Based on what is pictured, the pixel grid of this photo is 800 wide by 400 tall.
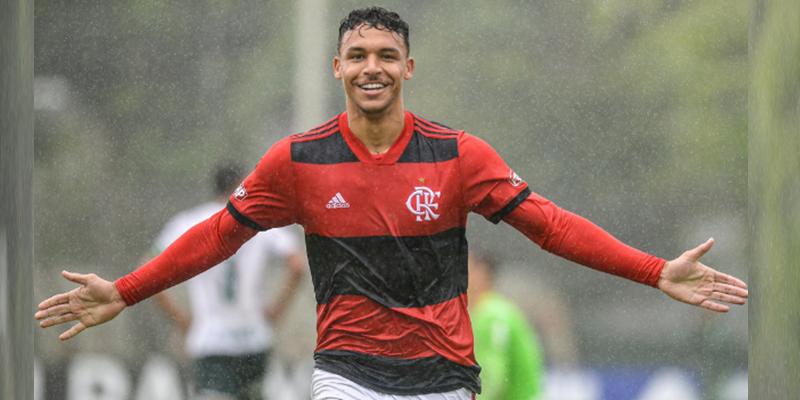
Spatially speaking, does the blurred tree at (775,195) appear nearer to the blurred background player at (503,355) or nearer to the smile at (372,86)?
the blurred background player at (503,355)

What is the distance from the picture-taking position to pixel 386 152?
224 inches

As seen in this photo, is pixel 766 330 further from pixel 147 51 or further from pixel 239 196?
pixel 147 51

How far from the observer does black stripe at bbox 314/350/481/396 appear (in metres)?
5.56

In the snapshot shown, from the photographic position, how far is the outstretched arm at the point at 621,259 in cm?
573

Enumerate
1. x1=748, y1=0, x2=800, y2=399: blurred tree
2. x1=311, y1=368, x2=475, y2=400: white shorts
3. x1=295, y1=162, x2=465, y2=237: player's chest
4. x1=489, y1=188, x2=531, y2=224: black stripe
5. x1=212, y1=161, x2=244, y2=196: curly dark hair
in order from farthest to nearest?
x1=212, y1=161, x2=244, y2=196: curly dark hair, x1=748, y1=0, x2=800, y2=399: blurred tree, x1=489, y1=188, x2=531, y2=224: black stripe, x1=295, y1=162, x2=465, y2=237: player's chest, x1=311, y1=368, x2=475, y2=400: white shorts

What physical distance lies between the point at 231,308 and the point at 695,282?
4236mm

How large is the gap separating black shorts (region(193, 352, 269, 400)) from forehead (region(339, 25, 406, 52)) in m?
3.82

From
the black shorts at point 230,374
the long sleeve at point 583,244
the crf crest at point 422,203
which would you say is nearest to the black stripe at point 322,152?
the crf crest at point 422,203

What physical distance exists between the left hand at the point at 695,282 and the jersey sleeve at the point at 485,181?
1.99 feet

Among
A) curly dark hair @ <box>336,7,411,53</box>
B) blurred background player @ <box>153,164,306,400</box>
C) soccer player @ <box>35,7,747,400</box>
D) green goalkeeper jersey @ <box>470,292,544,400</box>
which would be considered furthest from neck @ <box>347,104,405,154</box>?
blurred background player @ <box>153,164,306,400</box>

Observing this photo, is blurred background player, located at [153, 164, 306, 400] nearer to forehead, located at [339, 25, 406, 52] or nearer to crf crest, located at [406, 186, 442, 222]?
forehead, located at [339, 25, 406, 52]

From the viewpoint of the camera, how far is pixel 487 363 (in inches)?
324

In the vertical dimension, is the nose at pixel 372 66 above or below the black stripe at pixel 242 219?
above

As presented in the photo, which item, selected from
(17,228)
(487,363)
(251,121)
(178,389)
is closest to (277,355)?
(178,389)
